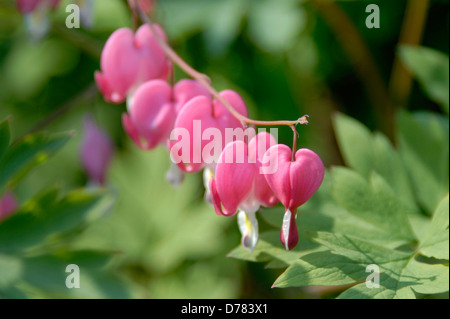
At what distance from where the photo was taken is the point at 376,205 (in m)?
1.05

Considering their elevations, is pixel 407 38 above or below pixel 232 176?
above

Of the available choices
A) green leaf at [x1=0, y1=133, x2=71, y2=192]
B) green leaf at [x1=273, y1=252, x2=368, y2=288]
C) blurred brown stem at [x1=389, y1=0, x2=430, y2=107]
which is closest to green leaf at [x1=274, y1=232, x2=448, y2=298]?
green leaf at [x1=273, y1=252, x2=368, y2=288]

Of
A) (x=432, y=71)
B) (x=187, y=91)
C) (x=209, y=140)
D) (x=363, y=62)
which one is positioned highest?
(x=363, y=62)

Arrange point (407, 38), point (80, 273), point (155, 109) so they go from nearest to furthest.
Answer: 1. point (155, 109)
2. point (80, 273)
3. point (407, 38)

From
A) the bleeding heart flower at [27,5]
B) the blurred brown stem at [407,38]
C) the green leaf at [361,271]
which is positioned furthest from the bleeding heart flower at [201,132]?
the blurred brown stem at [407,38]

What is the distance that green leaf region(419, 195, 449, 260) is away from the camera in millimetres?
974

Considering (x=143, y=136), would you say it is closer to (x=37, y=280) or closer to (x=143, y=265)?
(x=37, y=280)

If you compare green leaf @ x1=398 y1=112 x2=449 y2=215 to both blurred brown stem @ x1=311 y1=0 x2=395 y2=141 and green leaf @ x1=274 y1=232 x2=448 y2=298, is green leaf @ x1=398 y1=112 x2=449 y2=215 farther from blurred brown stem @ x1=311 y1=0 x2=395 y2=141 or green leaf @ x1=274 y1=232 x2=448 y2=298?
blurred brown stem @ x1=311 y1=0 x2=395 y2=141

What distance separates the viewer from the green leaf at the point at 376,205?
1047 millimetres

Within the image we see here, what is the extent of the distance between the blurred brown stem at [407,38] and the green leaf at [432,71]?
54cm

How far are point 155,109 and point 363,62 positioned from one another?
1.09 metres

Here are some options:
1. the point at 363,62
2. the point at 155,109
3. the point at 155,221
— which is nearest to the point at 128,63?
the point at 155,109

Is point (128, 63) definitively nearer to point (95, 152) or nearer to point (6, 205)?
point (95, 152)
